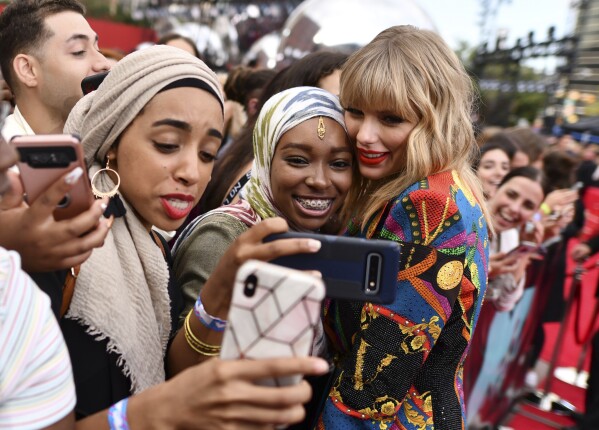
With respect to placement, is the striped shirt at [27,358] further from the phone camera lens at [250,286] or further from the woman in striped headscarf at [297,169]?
the woman in striped headscarf at [297,169]

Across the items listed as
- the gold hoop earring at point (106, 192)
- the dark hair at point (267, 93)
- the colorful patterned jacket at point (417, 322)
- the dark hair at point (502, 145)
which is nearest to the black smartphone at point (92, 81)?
the gold hoop earring at point (106, 192)

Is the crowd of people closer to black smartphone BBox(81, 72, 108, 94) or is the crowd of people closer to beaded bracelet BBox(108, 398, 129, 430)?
beaded bracelet BBox(108, 398, 129, 430)

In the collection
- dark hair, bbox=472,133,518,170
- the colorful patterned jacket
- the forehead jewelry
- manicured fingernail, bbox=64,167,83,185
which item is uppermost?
manicured fingernail, bbox=64,167,83,185

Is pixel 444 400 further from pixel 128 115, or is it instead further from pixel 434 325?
pixel 128 115

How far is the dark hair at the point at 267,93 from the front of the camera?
109 inches

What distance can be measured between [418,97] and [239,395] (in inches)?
42.8

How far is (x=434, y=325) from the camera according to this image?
61.2 inches

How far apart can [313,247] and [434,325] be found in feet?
2.10

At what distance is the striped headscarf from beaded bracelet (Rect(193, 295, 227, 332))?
70 cm

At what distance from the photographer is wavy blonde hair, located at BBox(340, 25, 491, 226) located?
5.61 feet

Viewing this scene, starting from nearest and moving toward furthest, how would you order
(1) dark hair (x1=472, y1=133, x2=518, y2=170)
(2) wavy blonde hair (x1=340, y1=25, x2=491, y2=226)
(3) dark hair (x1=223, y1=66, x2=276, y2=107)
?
(2) wavy blonde hair (x1=340, y1=25, x2=491, y2=226) → (3) dark hair (x1=223, y1=66, x2=276, y2=107) → (1) dark hair (x1=472, y1=133, x2=518, y2=170)

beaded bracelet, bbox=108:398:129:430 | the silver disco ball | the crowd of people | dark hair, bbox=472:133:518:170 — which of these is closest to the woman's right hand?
the crowd of people

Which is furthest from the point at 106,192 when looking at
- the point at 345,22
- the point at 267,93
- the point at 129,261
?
the point at 345,22

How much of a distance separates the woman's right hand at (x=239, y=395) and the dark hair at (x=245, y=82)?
3.30 m
